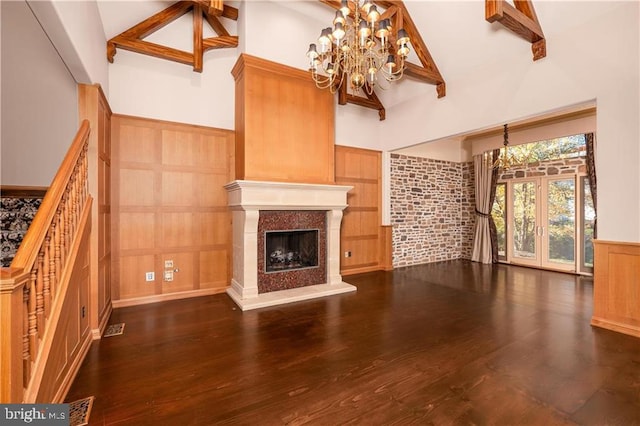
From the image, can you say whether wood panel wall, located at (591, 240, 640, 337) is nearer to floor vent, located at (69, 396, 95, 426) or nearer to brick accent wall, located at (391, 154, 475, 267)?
brick accent wall, located at (391, 154, 475, 267)

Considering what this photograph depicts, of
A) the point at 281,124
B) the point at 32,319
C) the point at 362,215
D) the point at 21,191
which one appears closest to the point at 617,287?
the point at 362,215

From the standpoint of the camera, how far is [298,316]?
3623 mm

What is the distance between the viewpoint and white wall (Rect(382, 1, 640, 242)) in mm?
3051

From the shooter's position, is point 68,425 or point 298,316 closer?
point 68,425

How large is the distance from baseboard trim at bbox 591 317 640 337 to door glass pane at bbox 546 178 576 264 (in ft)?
11.4

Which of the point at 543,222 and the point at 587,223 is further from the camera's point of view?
the point at 543,222

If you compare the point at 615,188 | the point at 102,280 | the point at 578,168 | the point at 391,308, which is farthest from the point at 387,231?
the point at 102,280

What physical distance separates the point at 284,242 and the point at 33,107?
350 cm

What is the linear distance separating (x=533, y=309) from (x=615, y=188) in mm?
1752

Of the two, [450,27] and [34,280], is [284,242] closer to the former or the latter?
[34,280]

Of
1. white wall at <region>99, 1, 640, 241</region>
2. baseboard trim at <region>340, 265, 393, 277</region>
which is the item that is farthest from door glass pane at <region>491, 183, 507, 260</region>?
white wall at <region>99, 1, 640, 241</region>

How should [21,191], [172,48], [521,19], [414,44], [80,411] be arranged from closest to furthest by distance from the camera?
[80,411]
[21,191]
[521,19]
[172,48]
[414,44]

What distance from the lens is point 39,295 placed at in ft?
5.73

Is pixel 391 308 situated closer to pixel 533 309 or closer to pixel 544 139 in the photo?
pixel 533 309
